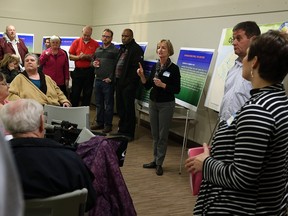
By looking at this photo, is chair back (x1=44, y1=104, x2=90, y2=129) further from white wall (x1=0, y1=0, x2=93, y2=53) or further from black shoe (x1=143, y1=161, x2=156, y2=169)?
white wall (x1=0, y1=0, x2=93, y2=53)

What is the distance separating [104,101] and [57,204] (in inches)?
171

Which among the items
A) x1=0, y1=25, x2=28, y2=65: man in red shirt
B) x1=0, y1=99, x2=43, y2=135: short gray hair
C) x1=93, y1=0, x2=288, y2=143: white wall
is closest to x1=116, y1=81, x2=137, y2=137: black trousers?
x1=93, y1=0, x2=288, y2=143: white wall

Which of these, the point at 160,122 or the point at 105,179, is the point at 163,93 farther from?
the point at 105,179

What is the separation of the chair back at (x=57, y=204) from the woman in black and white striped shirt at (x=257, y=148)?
0.53 m

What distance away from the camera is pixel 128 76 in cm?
502

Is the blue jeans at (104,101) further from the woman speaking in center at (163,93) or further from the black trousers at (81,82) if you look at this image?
the woman speaking in center at (163,93)

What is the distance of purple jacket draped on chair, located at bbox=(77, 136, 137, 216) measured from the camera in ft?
6.15

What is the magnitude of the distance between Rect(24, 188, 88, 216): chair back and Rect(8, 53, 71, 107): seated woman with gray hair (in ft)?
6.96

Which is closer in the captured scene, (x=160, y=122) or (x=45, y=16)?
(x=160, y=122)

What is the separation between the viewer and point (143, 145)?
195 inches

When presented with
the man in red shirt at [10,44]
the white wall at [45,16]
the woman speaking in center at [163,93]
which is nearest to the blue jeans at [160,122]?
the woman speaking in center at [163,93]

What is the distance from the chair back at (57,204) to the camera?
1.37 m

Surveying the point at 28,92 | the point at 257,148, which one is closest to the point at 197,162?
the point at 257,148

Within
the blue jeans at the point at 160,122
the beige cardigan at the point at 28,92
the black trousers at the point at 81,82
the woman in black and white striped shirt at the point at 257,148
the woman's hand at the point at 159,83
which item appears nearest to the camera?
the woman in black and white striped shirt at the point at 257,148
